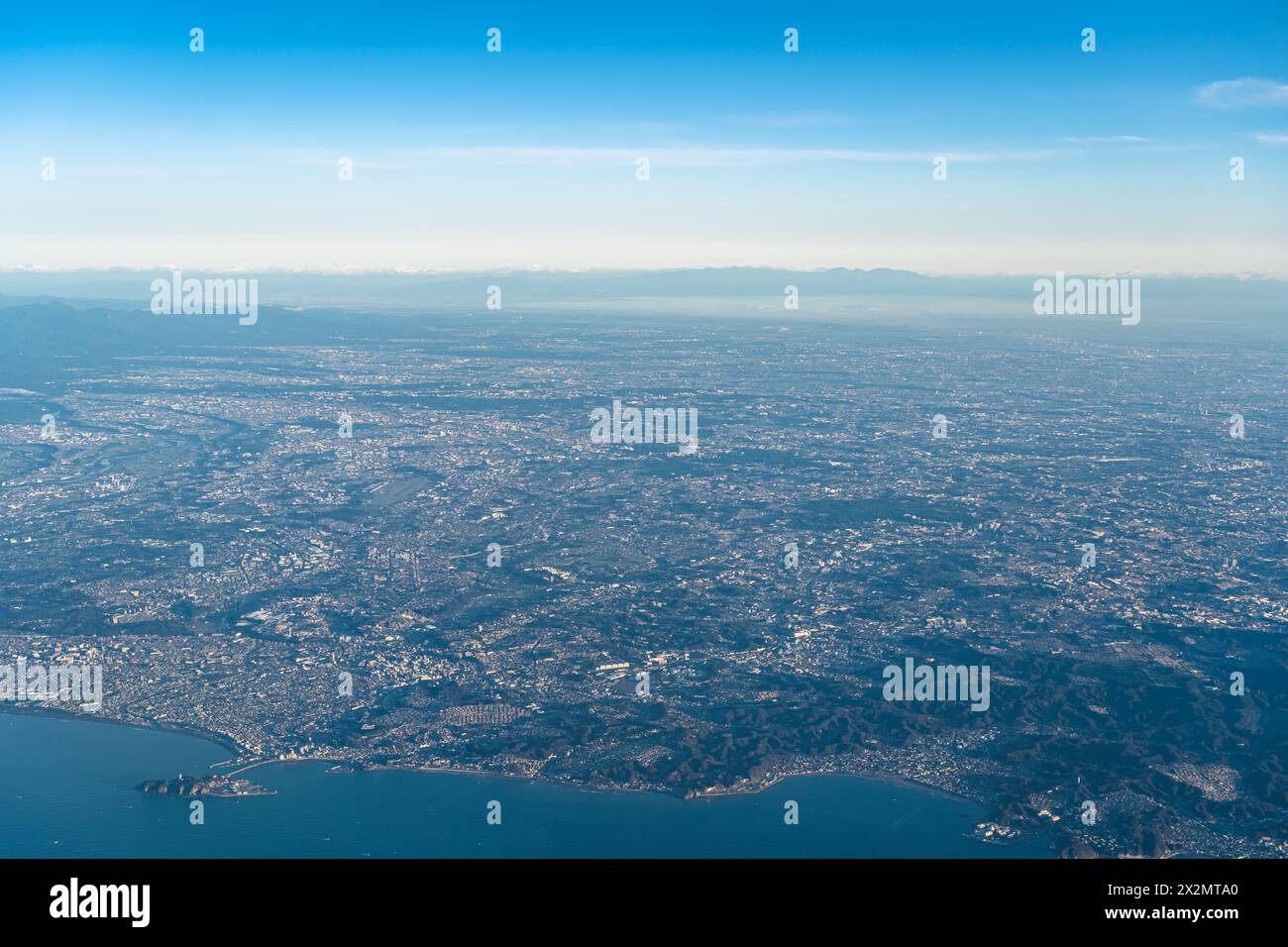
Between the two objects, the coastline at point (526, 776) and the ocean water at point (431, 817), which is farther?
the coastline at point (526, 776)

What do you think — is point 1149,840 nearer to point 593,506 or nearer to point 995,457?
point 593,506

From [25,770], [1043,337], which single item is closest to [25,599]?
[25,770]

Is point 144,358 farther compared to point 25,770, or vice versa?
point 144,358

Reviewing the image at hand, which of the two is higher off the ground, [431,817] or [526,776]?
[526,776]

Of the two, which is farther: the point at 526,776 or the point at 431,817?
the point at 526,776

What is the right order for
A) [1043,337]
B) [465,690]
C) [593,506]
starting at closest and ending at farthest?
[465,690] → [593,506] → [1043,337]

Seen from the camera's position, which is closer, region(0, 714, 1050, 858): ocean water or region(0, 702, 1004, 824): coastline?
region(0, 714, 1050, 858): ocean water

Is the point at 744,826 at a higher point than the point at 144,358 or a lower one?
lower

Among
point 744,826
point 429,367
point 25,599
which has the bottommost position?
point 744,826
